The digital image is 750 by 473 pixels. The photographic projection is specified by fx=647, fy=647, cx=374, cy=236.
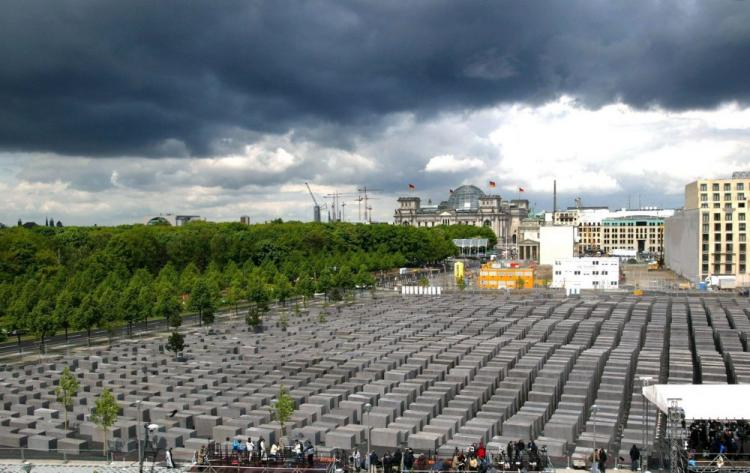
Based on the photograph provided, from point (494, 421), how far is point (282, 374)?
1250cm

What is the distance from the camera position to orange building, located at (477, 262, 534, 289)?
84.1 meters

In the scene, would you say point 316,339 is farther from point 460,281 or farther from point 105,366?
point 460,281

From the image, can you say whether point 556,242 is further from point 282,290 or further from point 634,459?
point 634,459

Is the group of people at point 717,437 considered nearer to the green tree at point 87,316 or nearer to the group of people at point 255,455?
the group of people at point 255,455

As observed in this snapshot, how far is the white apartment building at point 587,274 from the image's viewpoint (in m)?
81.8

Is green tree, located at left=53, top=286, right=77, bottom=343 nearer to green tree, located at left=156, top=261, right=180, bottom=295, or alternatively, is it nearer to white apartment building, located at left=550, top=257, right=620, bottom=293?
green tree, located at left=156, top=261, right=180, bottom=295

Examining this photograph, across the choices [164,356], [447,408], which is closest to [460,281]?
[164,356]

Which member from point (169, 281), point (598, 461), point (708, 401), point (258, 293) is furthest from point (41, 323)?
point (708, 401)

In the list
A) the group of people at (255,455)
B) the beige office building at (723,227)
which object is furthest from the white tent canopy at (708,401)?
the beige office building at (723,227)

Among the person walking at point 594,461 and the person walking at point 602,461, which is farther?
the person walking at point 602,461

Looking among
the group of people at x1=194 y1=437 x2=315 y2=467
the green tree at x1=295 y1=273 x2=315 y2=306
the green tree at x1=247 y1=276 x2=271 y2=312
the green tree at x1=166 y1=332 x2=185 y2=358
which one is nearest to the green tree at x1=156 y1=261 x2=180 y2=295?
the green tree at x1=247 y1=276 x2=271 y2=312

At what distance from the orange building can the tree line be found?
1683 centimetres

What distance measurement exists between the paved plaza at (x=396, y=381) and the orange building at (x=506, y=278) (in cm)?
3450

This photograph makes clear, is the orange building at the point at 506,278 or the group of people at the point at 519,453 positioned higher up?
the orange building at the point at 506,278
